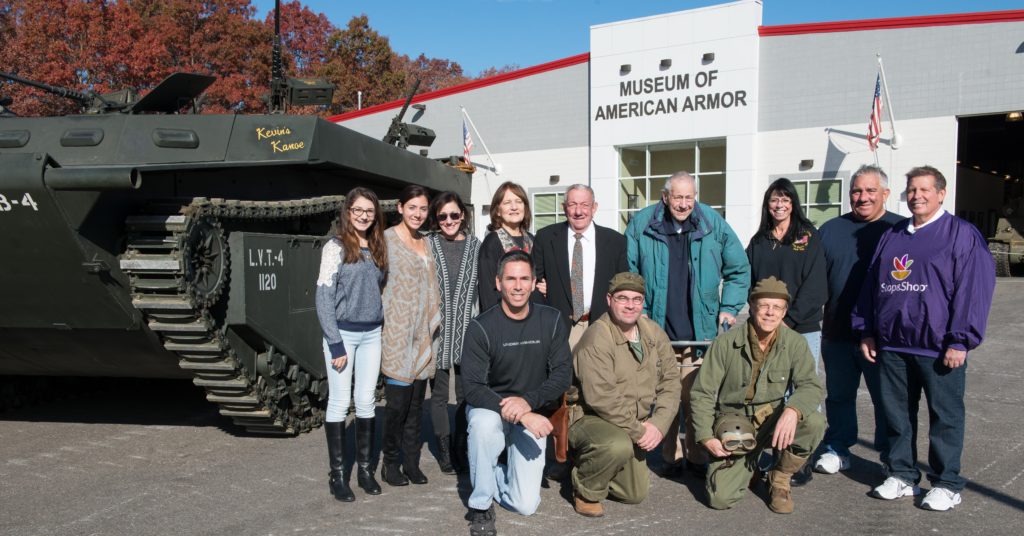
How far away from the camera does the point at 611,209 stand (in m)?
19.4

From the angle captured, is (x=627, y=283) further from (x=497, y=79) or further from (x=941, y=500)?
(x=497, y=79)

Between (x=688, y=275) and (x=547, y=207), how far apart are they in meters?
15.8

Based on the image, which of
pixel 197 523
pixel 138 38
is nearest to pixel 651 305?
pixel 197 523

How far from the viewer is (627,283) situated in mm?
4285

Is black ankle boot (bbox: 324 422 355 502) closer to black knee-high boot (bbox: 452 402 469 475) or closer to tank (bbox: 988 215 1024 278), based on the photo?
black knee-high boot (bbox: 452 402 469 475)

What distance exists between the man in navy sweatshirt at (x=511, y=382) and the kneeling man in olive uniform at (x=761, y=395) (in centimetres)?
85

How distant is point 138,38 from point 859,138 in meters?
22.7

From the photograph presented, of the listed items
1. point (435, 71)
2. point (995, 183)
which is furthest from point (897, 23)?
point (435, 71)

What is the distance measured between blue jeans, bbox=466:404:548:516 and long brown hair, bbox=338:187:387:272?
107 centimetres

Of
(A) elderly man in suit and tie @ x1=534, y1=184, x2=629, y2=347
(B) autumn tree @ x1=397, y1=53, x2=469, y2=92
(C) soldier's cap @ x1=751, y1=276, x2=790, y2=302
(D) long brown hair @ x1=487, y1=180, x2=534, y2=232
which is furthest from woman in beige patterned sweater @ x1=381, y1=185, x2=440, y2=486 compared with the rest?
(B) autumn tree @ x1=397, y1=53, x2=469, y2=92

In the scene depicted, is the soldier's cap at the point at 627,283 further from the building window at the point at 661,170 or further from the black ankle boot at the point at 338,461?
the building window at the point at 661,170

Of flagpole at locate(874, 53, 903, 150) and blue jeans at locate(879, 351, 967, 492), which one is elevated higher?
flagpole at locate(874, 53, 903, 150)

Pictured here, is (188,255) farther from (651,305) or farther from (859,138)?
(859,138)

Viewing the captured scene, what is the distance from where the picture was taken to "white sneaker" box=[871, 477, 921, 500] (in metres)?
4.40
